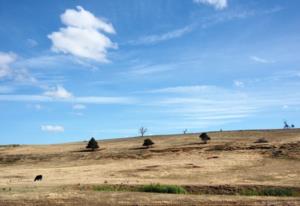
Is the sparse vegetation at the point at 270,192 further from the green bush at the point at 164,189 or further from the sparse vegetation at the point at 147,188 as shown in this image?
the sparse vegetation at the point at 147,188

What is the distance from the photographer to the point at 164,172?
4478cm

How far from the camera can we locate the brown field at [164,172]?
25041 mm

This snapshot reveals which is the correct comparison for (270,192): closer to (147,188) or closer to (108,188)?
(147,188)

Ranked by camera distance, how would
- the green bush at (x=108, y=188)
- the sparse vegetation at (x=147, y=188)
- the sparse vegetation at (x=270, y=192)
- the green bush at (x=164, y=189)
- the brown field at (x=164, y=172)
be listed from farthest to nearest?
the green bush at (x=108, y=188) → the sparse vegetation at (x=147, y=188) → the green bush at (x=164, y=189) → the sparse vegetation at (x=270, y=192) → the brown field at (x=164, y=172)

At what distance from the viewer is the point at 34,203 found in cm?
2403

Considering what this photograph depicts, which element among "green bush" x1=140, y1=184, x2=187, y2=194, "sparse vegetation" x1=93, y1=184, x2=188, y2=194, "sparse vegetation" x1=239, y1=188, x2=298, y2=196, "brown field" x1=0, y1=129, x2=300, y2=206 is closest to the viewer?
"brown field" x1=0, y1=129, x2=300, y2=206

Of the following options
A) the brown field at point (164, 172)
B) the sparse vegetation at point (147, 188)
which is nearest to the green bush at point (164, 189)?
the sparse vegetation at point (147, 188)

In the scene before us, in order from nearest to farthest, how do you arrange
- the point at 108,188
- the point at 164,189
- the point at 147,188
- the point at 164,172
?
the point at 164,189, the point at 147,188, the point at 108,188, the point at 164,172

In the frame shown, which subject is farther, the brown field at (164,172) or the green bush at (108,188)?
the green bush at (108,188)

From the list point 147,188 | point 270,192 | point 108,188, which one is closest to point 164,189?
point 147,188

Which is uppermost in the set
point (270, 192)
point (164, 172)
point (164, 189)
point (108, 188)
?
point (164, 172)

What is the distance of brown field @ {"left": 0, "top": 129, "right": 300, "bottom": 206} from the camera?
25.0m

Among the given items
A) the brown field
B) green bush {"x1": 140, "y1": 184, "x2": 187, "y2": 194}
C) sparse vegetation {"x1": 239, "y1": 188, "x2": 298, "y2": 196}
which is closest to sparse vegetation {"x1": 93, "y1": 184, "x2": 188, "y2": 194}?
green bush {"x1": 140, "y1": 184, "x2": 187, "y2": 194}

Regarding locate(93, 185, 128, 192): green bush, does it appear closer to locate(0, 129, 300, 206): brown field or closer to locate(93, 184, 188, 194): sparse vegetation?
locate(93, 184, 188, 194): sparse vegetation
